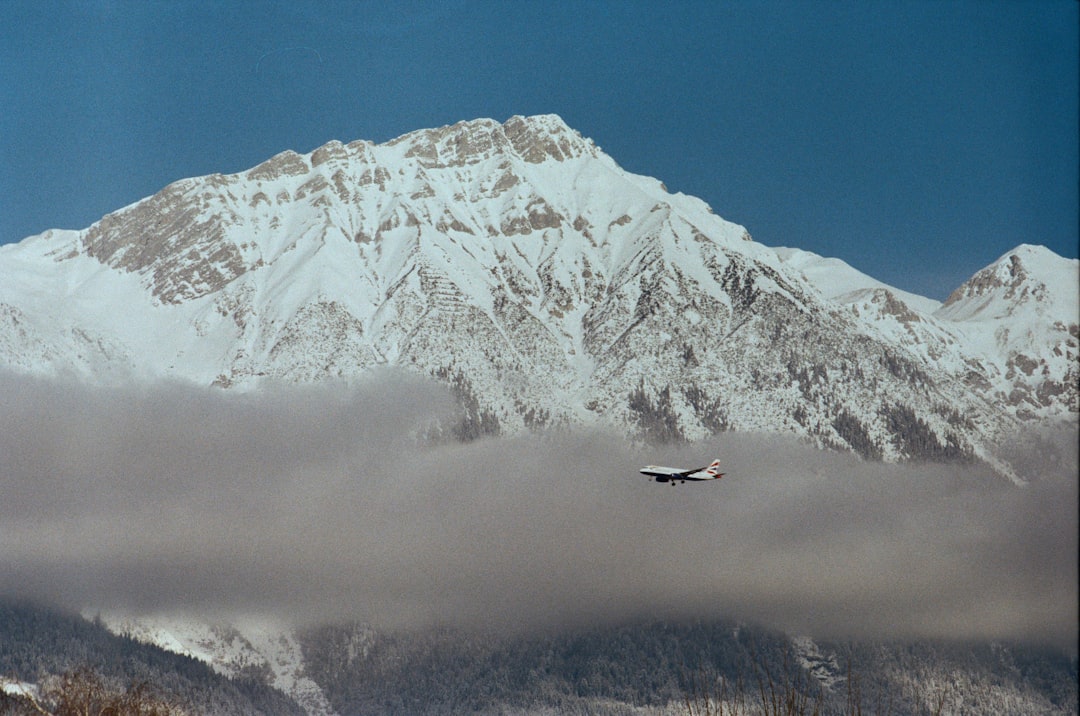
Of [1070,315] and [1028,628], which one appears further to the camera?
[1028,628]

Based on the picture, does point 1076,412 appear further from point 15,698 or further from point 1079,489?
point 15,698

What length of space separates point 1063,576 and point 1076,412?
2.85m

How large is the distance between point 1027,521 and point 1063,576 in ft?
20.7

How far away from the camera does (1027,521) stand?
26000 mm

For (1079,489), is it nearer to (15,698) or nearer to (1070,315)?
(1070,315)

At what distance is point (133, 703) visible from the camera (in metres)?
100

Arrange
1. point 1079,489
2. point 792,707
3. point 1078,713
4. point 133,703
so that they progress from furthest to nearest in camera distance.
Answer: point 133,703 < point 792,707 < point 1078,713 < point 1079,489

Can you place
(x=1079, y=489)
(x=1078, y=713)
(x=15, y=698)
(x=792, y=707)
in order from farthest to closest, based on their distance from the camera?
1. (x=15, y=698)
2. (x=792, y=707)
3. (x=1078, y=713)
4. (x=1079, y=489)

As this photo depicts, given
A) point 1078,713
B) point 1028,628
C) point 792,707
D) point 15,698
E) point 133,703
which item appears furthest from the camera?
point 15,698

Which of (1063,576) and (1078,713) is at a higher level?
(1063,576)

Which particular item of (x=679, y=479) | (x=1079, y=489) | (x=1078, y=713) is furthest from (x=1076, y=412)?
(x=679, y=479)

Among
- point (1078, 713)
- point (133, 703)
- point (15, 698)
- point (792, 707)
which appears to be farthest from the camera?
point (15, 698)

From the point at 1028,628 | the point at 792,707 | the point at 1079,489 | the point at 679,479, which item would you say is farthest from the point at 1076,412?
the point at 679,479

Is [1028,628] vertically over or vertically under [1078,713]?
over
